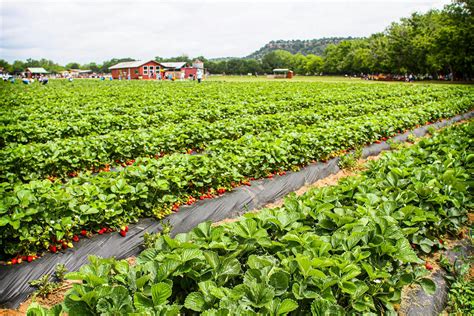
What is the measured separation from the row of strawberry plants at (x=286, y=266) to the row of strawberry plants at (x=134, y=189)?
2024 mm

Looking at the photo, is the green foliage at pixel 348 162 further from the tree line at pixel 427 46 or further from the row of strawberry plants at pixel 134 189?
the tree line at pixel 427 46

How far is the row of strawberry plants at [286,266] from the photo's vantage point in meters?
2.05

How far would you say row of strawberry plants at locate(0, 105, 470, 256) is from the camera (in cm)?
402

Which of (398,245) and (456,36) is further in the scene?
(456,36)

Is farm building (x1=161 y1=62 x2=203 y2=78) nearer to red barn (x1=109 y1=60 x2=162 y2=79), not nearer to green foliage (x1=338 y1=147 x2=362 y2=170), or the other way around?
red barn (x1=109 y1=60 x2=162 y2=79)

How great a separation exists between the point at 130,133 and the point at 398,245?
22.8 feet

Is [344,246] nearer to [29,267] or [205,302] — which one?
[205,302]

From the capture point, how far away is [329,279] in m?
2.27

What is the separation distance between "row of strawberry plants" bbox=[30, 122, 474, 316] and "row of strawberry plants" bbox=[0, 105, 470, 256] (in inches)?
79.7

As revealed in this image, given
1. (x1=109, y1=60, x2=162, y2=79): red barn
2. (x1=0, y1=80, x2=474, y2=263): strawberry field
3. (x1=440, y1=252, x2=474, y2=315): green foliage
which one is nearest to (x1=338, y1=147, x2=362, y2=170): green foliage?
(x1=0, y1=80, x2=474, y2=263): strawberry field

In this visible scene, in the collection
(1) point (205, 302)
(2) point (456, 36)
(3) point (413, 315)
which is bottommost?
(3) point (413, 315)

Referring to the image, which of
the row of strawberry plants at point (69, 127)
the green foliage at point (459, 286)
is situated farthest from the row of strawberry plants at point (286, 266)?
the row of strawberry plants at point (69, 127)

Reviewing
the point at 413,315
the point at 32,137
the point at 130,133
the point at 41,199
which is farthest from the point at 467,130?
the point at 32,137

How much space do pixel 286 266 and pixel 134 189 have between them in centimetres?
310
